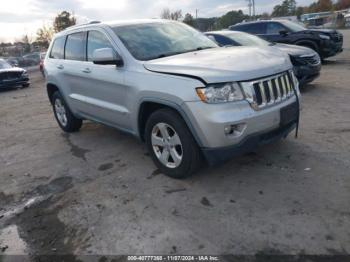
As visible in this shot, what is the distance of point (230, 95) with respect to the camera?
3521mm

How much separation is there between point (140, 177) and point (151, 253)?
1.54 meters

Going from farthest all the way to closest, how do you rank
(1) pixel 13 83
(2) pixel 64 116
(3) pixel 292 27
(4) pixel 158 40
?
(1) pixel 13 83
(3) pixel 292 27
(2) pixel 64 116
(4) pixel 158 40

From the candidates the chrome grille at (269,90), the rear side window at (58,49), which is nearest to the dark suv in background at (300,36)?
the rear side window at (58,49)

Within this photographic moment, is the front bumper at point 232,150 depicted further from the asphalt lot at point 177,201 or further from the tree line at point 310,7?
the tree line at point 310,7

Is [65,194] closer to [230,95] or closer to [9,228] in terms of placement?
[9,228]

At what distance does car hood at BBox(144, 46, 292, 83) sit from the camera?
11.6ft

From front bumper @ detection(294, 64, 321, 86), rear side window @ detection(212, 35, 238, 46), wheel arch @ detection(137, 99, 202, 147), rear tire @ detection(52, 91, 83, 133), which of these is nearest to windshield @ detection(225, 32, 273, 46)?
rear side window @ detection(212, 35, 238, 46)

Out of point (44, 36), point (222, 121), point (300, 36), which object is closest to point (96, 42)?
point (222, 121)

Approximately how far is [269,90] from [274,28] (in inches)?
382

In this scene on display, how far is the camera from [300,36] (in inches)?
476

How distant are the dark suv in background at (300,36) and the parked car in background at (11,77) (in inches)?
427

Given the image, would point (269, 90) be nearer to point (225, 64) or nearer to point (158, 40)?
point (225, 64)

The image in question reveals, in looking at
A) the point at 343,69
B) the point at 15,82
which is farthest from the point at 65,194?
the point at 15,82

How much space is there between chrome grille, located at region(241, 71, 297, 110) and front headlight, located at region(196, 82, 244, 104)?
0.38 ft
